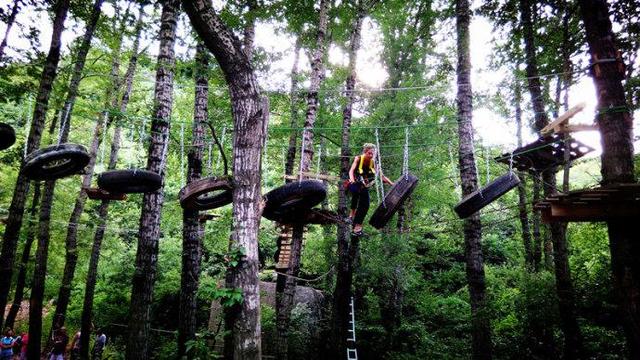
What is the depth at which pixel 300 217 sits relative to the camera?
8062mm

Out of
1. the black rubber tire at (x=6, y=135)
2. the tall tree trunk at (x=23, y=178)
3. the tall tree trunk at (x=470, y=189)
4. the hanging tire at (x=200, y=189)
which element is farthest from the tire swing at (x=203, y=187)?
the tall tree trunk at (x=470, y=189)

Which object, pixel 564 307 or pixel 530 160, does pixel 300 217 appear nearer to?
pixel 530 160

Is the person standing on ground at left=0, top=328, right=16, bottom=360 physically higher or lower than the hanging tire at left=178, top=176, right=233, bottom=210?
lower

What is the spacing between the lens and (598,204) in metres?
5.29

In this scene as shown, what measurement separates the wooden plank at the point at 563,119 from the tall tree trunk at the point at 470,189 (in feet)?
4.63

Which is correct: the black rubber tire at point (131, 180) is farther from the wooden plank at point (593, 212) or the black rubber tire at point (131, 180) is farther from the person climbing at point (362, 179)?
the wooden plank at point (593, 212)

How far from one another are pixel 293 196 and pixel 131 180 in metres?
2.94

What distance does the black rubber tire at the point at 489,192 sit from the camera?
625 centimetres

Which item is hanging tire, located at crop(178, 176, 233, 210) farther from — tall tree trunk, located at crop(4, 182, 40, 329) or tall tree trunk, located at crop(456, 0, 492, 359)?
tall tree trunk, located at crop(4, 182, 40, 329)

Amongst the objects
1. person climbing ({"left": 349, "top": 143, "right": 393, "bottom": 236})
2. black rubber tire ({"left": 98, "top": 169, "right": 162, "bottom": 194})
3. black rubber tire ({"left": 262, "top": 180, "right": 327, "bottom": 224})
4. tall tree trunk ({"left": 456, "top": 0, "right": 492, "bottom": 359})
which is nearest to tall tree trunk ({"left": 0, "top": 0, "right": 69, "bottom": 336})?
black rubber tire ({"left": 98, "top": 169, "right": 162, "bottom": 194})

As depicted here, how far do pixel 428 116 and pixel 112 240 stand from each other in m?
13.0

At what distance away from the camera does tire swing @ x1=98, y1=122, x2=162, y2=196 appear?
6582 millimetres

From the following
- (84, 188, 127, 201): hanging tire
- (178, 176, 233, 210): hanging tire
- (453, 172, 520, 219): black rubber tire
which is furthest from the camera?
(84, 188, 127, 201): hanging tire

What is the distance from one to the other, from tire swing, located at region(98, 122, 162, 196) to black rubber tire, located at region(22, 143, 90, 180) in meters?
0.59
